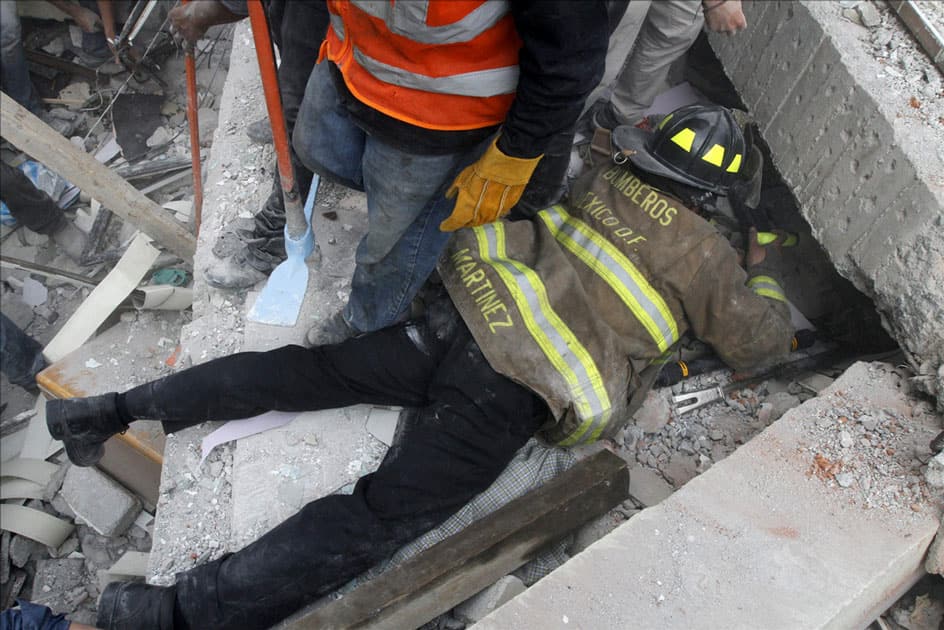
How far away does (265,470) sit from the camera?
98.0 inches

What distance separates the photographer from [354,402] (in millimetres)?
2516

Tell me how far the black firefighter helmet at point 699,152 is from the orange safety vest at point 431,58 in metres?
0.96

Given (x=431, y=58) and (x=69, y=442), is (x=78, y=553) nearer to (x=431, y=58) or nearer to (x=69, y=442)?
(x=69, y=442)

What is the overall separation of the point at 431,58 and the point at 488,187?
1.54 ft

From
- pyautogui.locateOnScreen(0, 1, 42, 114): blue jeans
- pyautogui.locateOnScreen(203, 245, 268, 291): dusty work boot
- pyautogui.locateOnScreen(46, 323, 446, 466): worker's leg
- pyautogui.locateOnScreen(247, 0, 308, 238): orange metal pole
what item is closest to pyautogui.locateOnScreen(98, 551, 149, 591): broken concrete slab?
pyautogui.locateOnScreen(46, 323, 446, 466): worker's leg

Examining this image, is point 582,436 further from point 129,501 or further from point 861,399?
point 129,501

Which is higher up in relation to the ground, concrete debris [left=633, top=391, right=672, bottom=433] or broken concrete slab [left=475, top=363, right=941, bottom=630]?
broken concrete slab [left=475, top=363, right=941, bottom=630]

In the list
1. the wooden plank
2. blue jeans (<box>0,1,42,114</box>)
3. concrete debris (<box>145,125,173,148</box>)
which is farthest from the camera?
concrete debris (<box>145,125,173,148</box>)

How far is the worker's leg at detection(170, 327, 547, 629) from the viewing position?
82.9 inches

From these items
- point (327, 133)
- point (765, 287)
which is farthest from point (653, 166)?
point (327, 133)

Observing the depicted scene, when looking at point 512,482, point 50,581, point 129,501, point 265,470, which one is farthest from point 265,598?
point 50,581

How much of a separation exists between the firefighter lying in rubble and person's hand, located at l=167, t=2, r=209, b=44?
1.34 m

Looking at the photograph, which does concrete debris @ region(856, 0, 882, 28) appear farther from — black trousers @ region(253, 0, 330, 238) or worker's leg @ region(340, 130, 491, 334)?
black trousers @ region(253, 0, 330, 238)

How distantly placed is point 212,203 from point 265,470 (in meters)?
1.52
